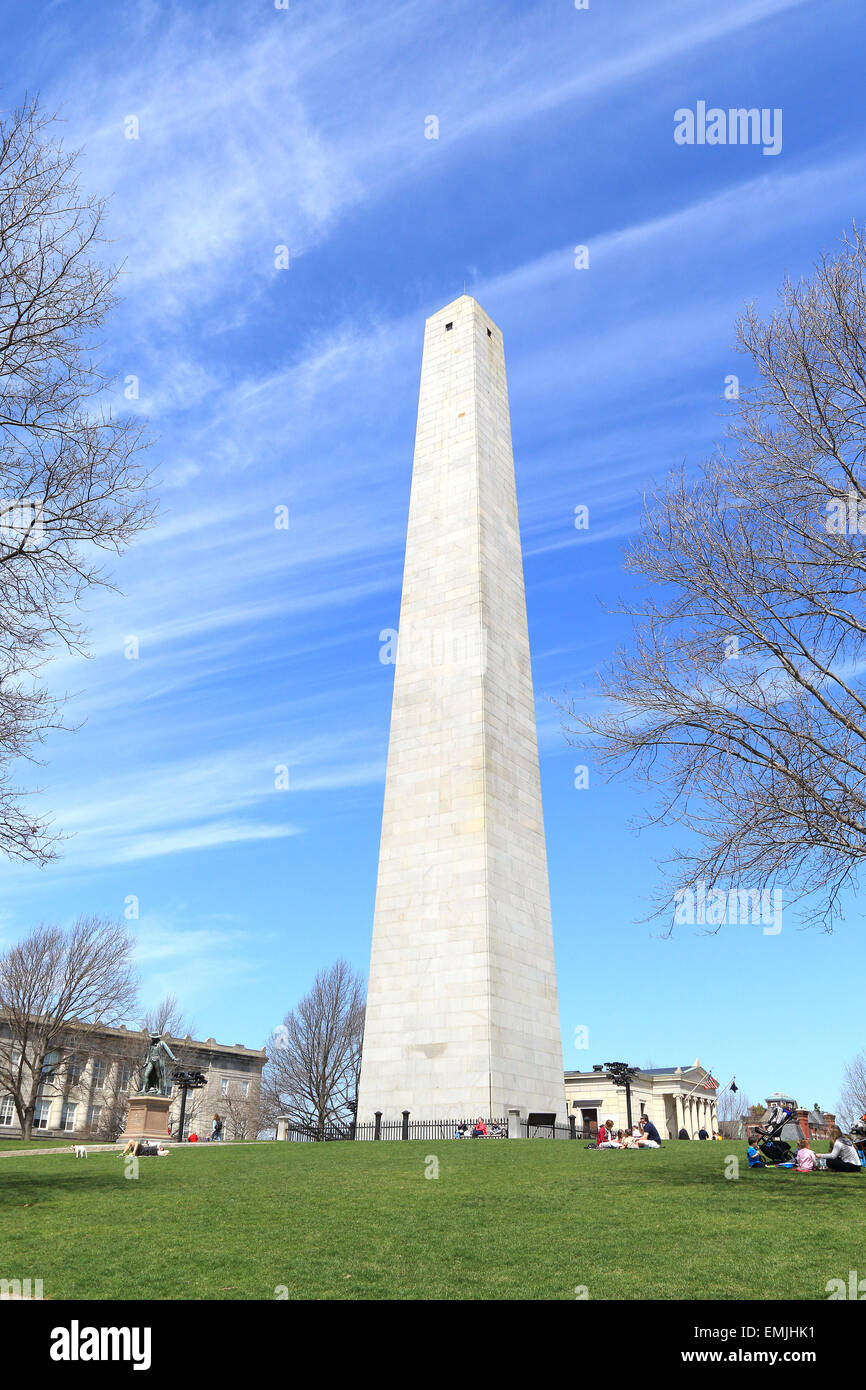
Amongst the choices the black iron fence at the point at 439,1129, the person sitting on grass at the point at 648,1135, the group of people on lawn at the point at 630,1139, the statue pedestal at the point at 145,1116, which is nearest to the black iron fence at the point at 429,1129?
the black iron fence at the point at 439,1129

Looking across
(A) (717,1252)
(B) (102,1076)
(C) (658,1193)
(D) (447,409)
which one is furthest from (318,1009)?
(A) (717,1252)

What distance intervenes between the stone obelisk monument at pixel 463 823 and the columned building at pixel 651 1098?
41.7 m

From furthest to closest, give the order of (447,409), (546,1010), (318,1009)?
(318,1009)
(447,409)
(546,1010)

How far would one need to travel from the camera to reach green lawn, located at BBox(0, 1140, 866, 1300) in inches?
361

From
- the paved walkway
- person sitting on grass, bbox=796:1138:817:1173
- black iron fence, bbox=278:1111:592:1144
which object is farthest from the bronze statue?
person sitting on grass, bbox=796:1138:817:1173

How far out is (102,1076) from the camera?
79188mm

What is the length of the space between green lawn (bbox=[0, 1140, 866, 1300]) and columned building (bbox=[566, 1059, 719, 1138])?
183 ft

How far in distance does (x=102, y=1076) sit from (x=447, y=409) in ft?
206

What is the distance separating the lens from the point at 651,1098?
247 feet

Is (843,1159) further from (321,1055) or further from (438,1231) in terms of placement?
(321,1055)

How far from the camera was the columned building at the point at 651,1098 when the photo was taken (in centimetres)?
7262

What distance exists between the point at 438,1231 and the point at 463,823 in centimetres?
2095

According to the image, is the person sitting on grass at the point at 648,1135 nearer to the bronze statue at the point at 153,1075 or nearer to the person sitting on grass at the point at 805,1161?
the person sitting on grass at the point at 805,1161
